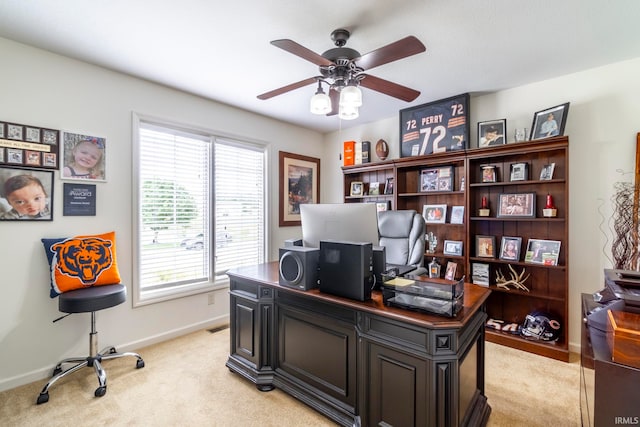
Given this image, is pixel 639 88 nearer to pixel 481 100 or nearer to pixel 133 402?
pixel 481 100

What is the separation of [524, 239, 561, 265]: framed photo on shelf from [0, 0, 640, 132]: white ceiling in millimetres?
1569

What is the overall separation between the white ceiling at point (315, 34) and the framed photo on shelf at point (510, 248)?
1.56 metres

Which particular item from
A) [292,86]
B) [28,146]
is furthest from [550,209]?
[28,146]

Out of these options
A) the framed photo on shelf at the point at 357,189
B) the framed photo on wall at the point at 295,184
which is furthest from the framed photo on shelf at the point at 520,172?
the framed photo on wall at the point at 295,184

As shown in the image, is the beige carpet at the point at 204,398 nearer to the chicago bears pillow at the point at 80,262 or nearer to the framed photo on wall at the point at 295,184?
the chicago bears pillow at the point at 80,262

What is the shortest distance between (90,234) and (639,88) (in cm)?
477

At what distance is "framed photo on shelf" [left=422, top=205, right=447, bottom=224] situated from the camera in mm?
3484

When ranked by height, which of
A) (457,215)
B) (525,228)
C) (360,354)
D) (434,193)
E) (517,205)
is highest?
(434,193)

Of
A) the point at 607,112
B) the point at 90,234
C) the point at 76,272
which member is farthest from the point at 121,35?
the point at 607,112

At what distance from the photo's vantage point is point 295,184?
437cm

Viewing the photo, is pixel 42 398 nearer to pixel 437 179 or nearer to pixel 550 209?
pixel 437 179

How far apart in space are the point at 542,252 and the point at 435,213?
1.10 meters

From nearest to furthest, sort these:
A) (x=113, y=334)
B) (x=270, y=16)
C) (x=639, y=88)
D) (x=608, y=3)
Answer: (x=608, y=3), (x=270, y=16), (x=639, y=88), (x=113, y=334)

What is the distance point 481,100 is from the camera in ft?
10.8
